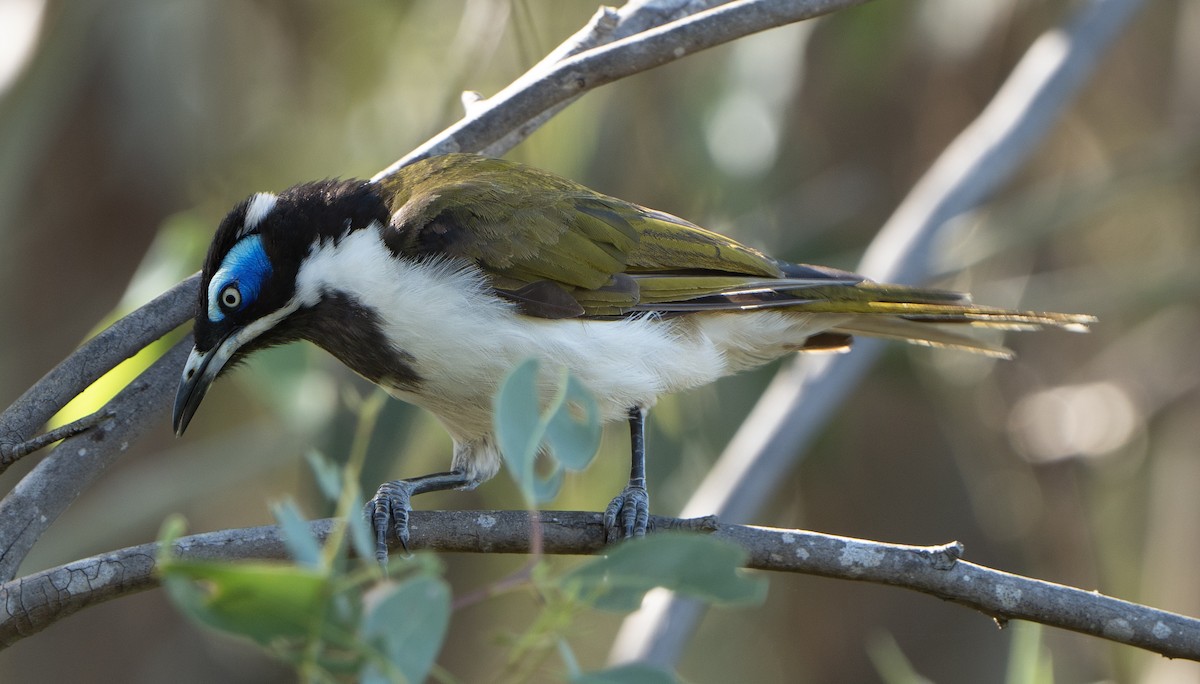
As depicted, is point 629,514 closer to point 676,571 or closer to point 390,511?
point 390,511

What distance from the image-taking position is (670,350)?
3129 millimetres

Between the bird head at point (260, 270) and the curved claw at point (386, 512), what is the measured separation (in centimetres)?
45

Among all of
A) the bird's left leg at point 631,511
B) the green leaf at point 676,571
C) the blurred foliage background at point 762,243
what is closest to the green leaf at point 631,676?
the green leaf at point 676,571

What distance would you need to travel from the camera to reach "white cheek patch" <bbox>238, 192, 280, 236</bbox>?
294cm

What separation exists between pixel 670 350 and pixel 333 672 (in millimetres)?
1905

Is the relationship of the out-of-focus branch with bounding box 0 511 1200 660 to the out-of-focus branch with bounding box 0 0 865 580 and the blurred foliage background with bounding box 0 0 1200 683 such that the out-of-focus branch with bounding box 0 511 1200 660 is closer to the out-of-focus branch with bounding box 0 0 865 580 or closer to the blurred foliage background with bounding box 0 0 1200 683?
the out-of-focus branch with bounding box 0 0 865 580

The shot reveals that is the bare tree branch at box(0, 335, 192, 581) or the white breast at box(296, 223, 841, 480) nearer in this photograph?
the bare tree branch at box(0, 335, 192, 581)

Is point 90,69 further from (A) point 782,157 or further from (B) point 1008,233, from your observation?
(B) point 1008,233

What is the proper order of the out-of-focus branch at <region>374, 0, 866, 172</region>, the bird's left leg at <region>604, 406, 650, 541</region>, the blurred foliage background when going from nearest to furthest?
the bird's left leg at <region>604, 406, 650, 541</region> < the out-of-focus branch at <region>374, 0, 866, 172</region> < the blurred foliage background

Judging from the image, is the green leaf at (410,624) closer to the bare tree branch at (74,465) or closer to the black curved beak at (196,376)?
the bare tree branch at (74,465)

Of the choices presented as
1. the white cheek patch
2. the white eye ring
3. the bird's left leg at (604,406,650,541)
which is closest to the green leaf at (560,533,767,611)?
the bird's left leg at (604,406,650,541)

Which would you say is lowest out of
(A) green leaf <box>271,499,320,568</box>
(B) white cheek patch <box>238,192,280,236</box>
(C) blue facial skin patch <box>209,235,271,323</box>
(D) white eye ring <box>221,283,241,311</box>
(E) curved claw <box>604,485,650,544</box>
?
(A) green leaf <box>271,499,320,568</box>

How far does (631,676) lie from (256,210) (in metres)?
2.01

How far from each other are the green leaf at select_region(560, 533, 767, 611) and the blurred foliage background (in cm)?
305
